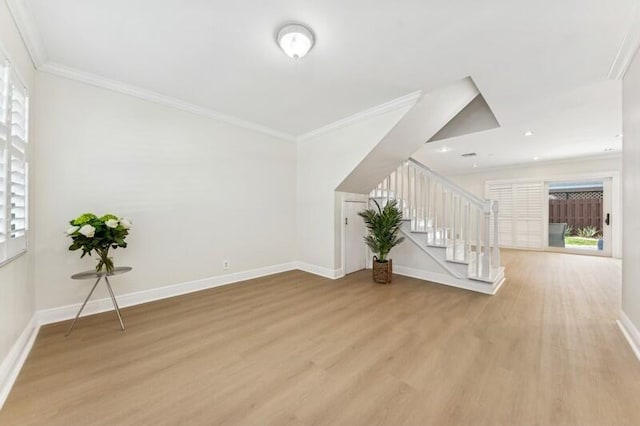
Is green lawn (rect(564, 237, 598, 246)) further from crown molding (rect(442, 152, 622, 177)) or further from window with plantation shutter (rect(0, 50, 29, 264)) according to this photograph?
window with plantation shutter (rect(0, 50, 29, 264))

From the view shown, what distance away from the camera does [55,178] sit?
2416 millimetres

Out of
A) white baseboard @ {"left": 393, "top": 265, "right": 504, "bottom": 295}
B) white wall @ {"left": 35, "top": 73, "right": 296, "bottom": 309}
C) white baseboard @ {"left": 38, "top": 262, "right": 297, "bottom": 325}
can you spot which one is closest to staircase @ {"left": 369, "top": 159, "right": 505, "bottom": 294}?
white baseboard @ {"left": 393, "top": 265, "right": 504, "bottom": 295}

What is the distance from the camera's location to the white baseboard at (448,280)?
10.9 ft

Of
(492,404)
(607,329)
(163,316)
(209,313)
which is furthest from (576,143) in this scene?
(163,316)

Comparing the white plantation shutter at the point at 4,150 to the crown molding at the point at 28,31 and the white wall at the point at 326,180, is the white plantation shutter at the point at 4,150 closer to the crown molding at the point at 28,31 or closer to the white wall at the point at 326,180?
the crown molding at the point at 28,31

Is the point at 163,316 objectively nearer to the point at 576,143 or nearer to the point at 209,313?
the point at 209,313

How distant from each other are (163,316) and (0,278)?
1.27 metres

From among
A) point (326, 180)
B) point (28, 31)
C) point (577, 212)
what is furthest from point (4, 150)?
point (577, 212)

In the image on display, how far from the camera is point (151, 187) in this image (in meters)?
2.98

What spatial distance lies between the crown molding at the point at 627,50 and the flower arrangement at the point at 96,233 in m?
4.54

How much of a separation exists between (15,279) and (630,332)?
5052mm

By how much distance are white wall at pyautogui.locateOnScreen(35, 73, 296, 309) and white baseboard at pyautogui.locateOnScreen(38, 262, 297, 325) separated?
0.07 meters

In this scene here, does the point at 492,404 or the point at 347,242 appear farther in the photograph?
the point at 347,242

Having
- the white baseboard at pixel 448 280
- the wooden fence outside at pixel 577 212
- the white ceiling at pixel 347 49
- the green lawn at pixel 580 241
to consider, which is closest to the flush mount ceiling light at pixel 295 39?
the white ceiling at pixel 347 49
